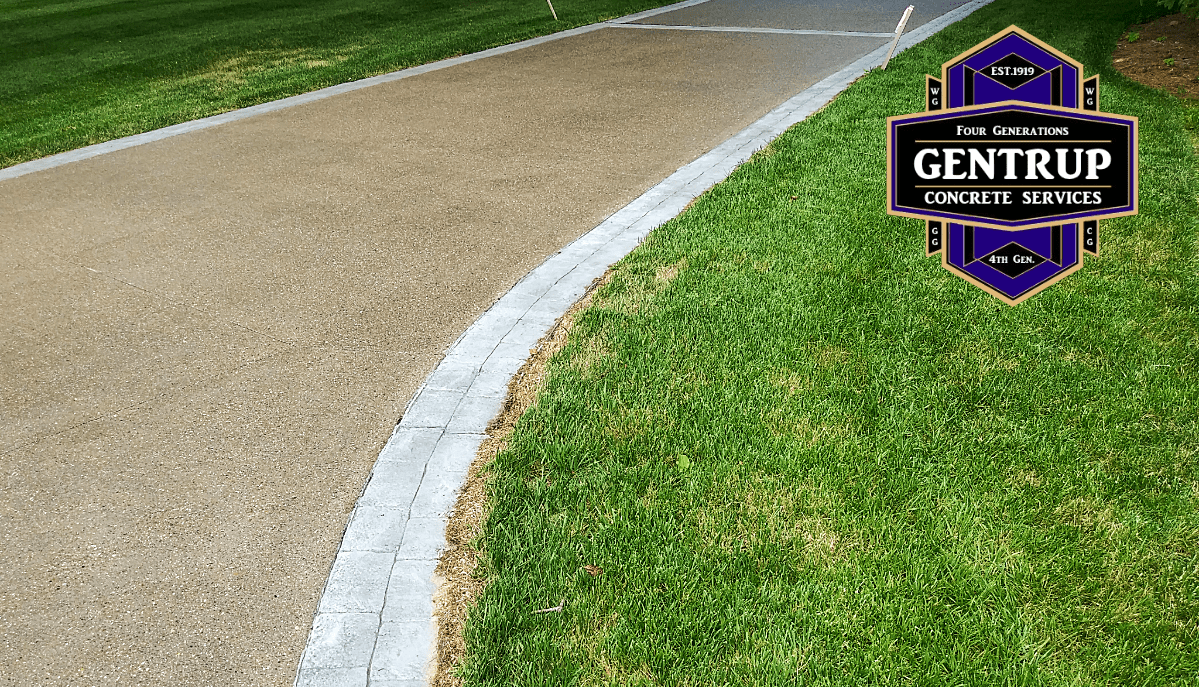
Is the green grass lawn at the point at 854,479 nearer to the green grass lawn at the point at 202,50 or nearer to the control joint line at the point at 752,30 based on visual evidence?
the green grass lawn at the point at 202,50

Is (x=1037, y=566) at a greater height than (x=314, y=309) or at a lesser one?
lesser

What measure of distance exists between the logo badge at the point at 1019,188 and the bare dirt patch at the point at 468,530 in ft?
8.44

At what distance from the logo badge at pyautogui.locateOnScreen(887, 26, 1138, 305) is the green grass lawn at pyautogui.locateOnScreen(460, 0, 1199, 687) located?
181 millimetres

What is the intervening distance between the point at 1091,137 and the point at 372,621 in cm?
486

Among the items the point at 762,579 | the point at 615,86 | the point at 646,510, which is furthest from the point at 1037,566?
the point at 615,86

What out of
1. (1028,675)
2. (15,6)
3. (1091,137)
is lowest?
(1028,675)

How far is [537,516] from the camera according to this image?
124 inches

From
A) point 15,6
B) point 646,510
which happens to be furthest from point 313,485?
point 15,6

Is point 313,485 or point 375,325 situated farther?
point 375,325

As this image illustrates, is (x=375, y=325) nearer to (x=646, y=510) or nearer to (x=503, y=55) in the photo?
(x=646, y=510)

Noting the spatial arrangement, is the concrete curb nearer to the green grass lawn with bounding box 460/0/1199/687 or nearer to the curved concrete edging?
the curved concrete edging

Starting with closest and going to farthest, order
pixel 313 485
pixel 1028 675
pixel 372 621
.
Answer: pixel 1028 675, pixel 372 621, pixel 313 485

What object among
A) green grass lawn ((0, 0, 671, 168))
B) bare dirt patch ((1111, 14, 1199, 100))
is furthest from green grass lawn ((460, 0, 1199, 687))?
green grass lawn ((0, 0, 671, 168))

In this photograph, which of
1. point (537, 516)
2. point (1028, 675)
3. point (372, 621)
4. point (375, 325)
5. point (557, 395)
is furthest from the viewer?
point (375, 325)
